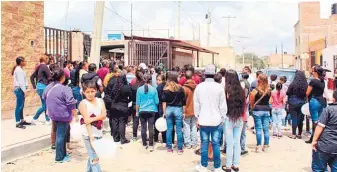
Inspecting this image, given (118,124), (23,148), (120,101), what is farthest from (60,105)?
(118,124)

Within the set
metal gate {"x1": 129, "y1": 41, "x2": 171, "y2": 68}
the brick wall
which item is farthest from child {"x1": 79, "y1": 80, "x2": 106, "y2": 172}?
metal gate {"x1": 129, "y1": 41, "x2": 171, "y2": 68}

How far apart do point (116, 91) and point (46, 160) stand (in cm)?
215

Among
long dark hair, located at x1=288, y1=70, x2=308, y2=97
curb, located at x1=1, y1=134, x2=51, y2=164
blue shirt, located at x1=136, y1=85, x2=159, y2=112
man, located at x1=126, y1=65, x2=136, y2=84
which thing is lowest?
curb, located at x1=1, y1=134, x2=51, y2=164

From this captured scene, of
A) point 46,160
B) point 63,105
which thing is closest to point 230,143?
point 63,105

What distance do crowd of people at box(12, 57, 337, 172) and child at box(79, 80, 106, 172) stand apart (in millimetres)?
14

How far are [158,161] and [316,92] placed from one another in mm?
3886

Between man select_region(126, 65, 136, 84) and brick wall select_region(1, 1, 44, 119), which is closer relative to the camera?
man select_region(126, 65, 136, 84)

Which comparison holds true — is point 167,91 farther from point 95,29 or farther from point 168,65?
point 168,65

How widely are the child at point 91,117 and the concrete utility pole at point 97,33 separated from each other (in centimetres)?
636

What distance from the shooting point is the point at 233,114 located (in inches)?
244

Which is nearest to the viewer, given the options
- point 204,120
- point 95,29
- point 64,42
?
point 204,120

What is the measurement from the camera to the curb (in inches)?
274

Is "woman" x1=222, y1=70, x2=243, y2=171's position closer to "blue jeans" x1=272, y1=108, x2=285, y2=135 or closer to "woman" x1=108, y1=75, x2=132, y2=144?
"woman" x1=108, y1=75, x2=132, y2=144

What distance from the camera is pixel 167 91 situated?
25.0ft
